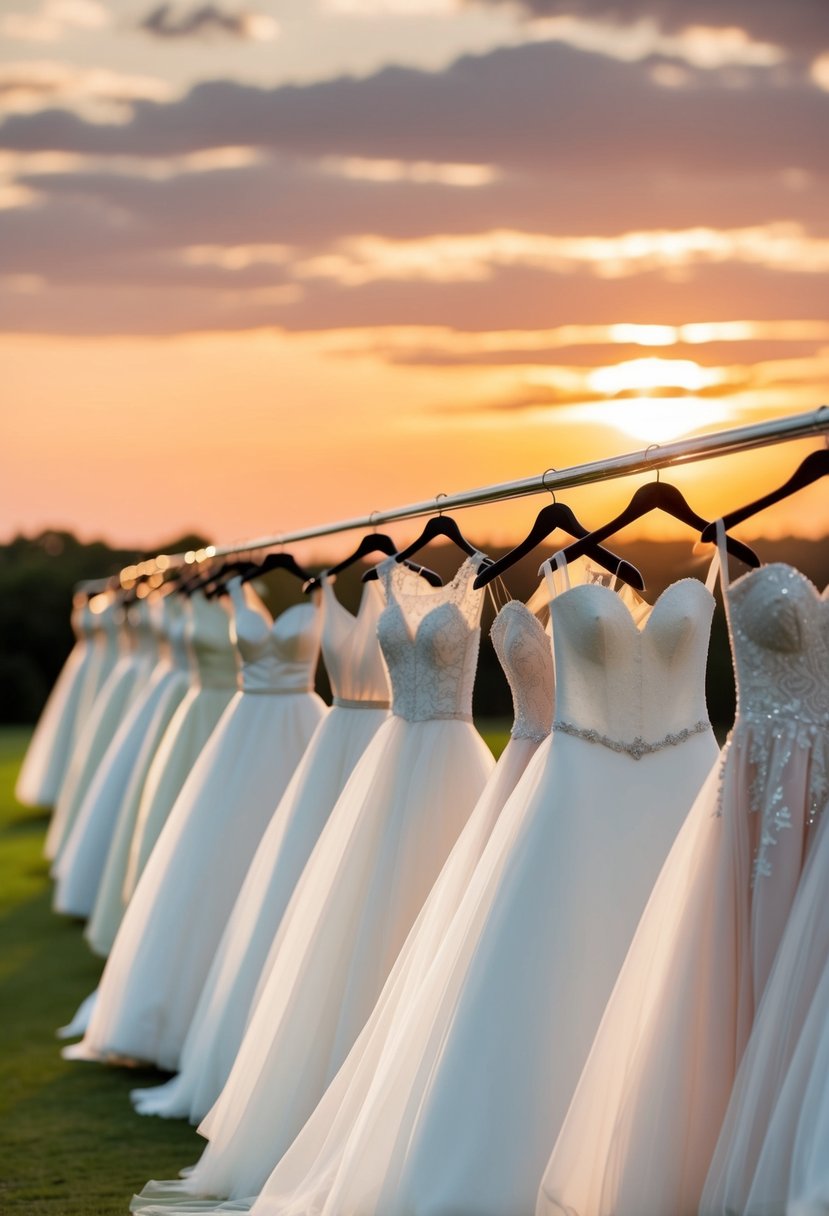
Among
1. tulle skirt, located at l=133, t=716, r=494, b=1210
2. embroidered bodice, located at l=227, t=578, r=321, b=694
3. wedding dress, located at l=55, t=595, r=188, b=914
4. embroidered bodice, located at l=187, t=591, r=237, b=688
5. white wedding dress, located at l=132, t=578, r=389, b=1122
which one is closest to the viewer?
tulle skirt, located at l=133, t=716, r=494, b=1210

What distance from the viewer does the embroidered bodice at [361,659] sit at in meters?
4.73

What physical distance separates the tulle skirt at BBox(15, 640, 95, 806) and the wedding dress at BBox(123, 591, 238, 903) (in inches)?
309

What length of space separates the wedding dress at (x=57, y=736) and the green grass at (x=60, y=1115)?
6378 mm

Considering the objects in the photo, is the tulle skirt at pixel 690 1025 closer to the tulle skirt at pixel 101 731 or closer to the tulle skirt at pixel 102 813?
the tulle skirt at pixel 102 813

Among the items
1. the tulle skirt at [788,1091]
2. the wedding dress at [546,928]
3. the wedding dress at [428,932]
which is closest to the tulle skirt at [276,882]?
the wedding dress at [428,932]

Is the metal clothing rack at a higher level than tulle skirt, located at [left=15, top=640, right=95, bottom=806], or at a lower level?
higher

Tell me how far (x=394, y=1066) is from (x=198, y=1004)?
241 cm

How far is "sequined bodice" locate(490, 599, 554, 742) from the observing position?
3.41m

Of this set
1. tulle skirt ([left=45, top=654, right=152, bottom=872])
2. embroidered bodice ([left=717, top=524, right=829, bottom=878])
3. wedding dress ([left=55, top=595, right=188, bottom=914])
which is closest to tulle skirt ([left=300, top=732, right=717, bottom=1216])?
embroidered bodice ([left=717, top=524, right=829, bottom=878])

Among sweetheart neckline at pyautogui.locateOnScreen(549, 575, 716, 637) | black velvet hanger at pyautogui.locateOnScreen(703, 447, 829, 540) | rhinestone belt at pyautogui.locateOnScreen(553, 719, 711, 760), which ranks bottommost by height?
rhinestone belt at pyautogui.locateOnScreen(553, 719, 711, 760)

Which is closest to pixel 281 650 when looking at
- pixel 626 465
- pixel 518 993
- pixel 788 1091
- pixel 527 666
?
pixel 527 666

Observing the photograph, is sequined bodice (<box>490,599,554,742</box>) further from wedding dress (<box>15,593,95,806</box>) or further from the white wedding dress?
wedding dress (<box>15,593,95,806</box>)

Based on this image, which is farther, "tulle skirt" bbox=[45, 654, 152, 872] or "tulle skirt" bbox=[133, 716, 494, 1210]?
"tulle skirt" bbox=[45, 654, 152, 872]

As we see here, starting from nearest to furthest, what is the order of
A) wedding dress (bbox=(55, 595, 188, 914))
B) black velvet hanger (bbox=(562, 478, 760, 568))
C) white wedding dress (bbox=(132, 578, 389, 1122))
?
black velvet hanger (bbox=(562, 478, 760, 568)), white wedding dress (bbox=(132, 578, 389, 1122)), wedding dress (bbox=(55, 595, 188, 914))
